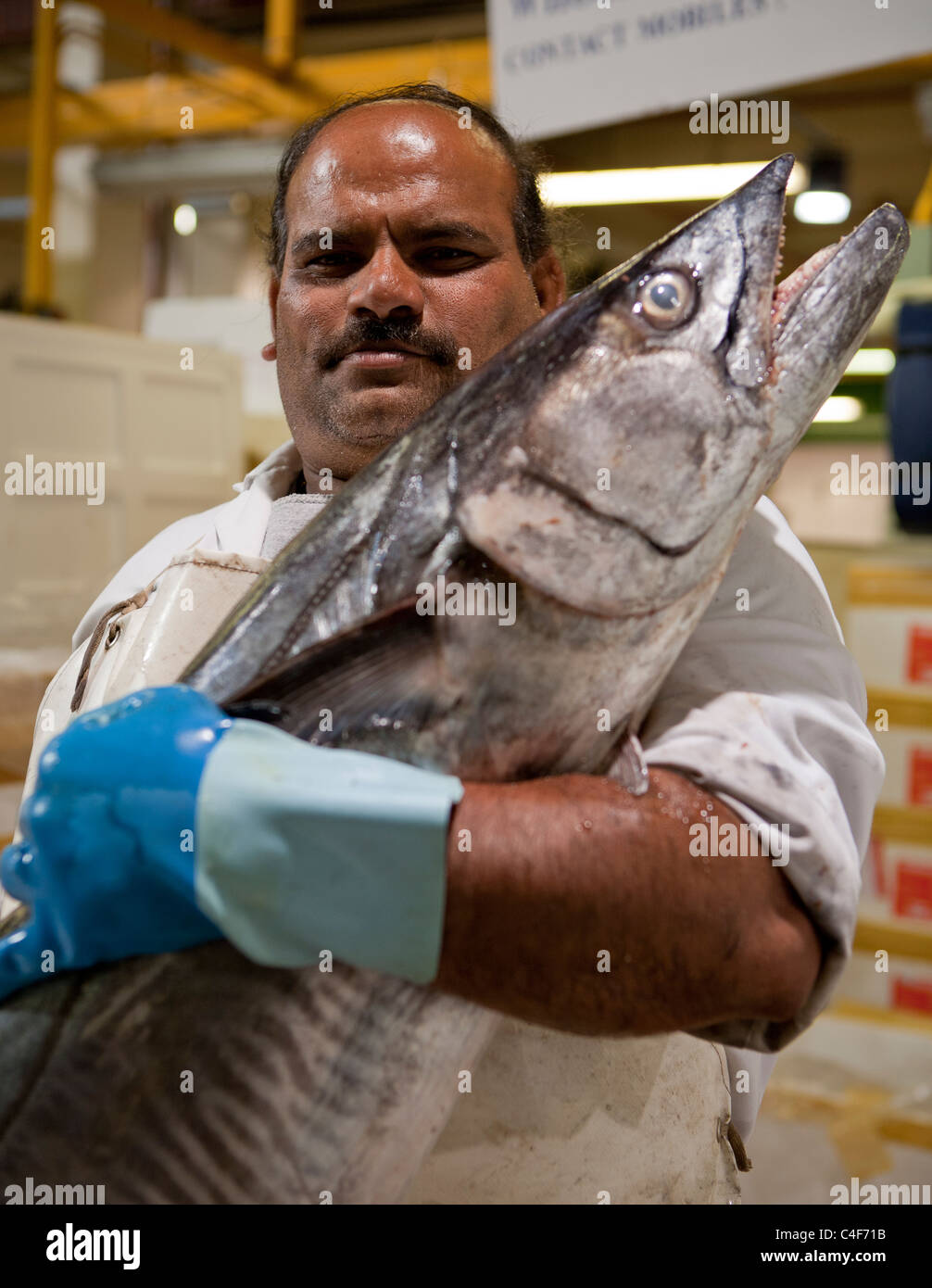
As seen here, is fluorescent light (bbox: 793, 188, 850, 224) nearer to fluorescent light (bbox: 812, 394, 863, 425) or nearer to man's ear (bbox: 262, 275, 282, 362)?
man's ear (bbox: 262, 275, 282, 362)

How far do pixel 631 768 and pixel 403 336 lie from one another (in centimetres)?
74

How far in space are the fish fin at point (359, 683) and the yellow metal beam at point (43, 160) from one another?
12.7 ft

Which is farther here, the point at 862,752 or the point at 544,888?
the point at 862,752

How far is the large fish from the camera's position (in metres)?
1.00

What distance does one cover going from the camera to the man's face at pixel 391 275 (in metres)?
1.49

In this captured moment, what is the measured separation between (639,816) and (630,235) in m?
10.6

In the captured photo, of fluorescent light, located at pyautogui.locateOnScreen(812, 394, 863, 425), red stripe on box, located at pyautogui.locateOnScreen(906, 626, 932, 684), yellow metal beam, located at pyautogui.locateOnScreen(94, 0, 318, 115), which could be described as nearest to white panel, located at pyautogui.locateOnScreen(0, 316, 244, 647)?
yellow metal beam, located at pyautogui.locateOnScreen(94, 0, 318, 115)

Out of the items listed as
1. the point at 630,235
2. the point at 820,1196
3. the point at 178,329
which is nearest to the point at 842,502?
the point at 630,235

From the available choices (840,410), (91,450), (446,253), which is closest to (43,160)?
(91,450)

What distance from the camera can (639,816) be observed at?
3.21ft

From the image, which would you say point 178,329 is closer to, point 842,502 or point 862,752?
point 862,752

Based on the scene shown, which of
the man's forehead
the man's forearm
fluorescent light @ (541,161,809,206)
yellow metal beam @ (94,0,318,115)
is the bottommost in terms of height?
the man's forearm

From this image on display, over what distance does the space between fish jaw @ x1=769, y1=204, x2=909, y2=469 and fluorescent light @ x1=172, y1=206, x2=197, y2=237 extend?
8346 mm
